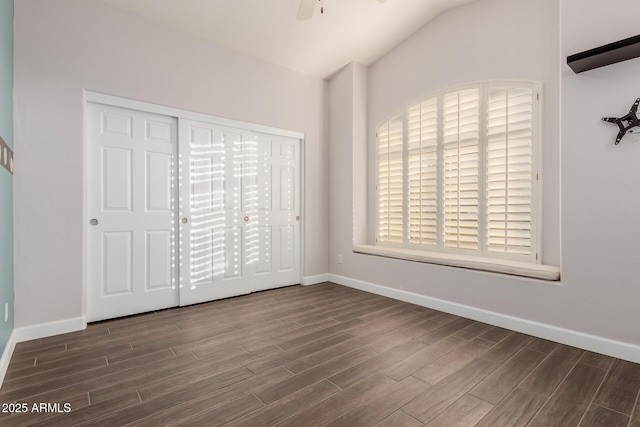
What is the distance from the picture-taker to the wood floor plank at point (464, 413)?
1.62 meters

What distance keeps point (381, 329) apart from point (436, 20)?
3783 mm

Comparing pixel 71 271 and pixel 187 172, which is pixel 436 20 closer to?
pixel 187 172

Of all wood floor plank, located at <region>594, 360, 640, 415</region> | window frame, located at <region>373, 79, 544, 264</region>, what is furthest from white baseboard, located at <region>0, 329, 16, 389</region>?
window frame, located at <region>373, 79, 544, 264</region>

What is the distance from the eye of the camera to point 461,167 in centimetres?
367

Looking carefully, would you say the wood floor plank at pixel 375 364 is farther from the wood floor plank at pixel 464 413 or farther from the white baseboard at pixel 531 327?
the white baseboard at pixel 531 327

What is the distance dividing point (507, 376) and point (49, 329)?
3.69 meters

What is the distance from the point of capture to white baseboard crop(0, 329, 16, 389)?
2.06 meters

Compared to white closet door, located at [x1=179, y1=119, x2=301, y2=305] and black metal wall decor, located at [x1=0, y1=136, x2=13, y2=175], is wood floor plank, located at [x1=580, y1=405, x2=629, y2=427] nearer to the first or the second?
white closet door, located at [x1=179, y1=119, x2=301, y2=305]

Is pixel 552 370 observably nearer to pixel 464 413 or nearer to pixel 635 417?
pixel 635 417

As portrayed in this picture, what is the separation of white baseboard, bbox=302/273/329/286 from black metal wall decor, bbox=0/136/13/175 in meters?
3.41

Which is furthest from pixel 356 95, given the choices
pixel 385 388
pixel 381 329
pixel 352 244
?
pixel 385 388

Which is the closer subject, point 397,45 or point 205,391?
point 205,391

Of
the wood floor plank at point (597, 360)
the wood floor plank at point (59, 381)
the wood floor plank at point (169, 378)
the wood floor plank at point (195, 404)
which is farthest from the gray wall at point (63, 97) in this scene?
the wood floor plank at point (597, 360)

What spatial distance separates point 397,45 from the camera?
4.45 metres
